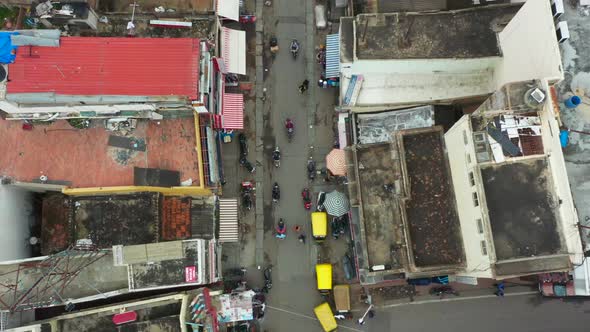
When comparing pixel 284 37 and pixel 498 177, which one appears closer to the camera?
pixel 498 177

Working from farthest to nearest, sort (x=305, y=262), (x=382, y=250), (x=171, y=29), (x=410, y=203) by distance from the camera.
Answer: (x=305, y=262), (x=171, y=29), (x=382, y=250), (x=410, y=203)

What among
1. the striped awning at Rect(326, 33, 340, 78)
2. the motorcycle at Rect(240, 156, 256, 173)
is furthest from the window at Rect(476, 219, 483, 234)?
the motorcycle at Rect(240, 156, 256, 173)

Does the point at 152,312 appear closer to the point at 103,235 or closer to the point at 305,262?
the point at 103,235

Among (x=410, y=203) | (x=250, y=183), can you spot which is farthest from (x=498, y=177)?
(x=250, y=183)

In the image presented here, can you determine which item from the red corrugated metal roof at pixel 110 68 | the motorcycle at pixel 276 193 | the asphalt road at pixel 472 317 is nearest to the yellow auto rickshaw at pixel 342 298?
the asphalt road at pixel 472 317

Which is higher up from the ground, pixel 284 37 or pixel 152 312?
pixel 284 37

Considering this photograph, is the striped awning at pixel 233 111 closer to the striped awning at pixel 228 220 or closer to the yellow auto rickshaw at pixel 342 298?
the striped awning at pixel 228 220

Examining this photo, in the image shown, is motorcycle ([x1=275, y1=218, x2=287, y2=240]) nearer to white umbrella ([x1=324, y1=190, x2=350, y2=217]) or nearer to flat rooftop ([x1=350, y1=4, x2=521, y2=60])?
white umbrella ([x1=324, y1=190, x2=350, y2=217])
